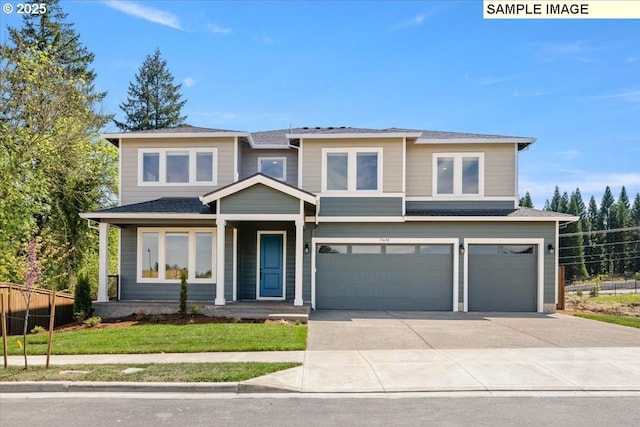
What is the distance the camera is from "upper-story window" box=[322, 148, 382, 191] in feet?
46.6

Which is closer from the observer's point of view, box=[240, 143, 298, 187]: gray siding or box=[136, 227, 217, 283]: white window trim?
box=[136, 227, 217, 283]: white window trim

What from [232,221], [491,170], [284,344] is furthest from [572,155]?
[284,344]

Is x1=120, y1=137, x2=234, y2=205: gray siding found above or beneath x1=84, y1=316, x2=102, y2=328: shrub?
above

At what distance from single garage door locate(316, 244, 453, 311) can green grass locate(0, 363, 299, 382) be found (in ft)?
23.1

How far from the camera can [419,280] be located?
1427 centimetres

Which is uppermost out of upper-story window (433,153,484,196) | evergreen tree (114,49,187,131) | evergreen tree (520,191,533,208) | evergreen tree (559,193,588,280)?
evergreen tree (114,49,187,131)

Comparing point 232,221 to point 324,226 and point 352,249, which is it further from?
point 352,249

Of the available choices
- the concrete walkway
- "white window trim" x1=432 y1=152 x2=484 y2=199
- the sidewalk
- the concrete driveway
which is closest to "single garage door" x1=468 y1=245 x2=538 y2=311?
the concrete driveway

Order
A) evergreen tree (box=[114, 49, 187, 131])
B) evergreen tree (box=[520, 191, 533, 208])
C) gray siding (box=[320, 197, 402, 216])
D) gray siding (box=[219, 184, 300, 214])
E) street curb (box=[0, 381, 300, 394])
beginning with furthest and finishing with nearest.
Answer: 1. evergreen tree (box=[520, 191, 533, 208])
2. evergreen tree (box=[114, 49, 187, 131])
3. gray siding (box=[320, 197, 402, 216])
4. gray siding (box=[219, 184, 300, 214])
5. street curb (box=[0, 381, 300, 394])

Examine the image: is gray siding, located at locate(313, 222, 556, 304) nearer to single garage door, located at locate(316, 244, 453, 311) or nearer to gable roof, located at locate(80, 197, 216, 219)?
single garage door, located at locate(316, 244, 453, 311)

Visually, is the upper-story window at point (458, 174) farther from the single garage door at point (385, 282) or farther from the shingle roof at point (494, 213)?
the single garage door at point (385, 282)

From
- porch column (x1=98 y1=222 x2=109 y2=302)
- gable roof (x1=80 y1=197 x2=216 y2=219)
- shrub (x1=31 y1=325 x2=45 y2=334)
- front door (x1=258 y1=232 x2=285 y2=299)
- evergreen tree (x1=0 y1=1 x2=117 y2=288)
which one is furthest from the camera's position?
evergreen tree (x1=0 y1=1 x2=117 y2=288)

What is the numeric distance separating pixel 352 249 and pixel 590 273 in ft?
218

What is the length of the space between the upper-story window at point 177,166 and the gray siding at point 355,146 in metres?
3.14
